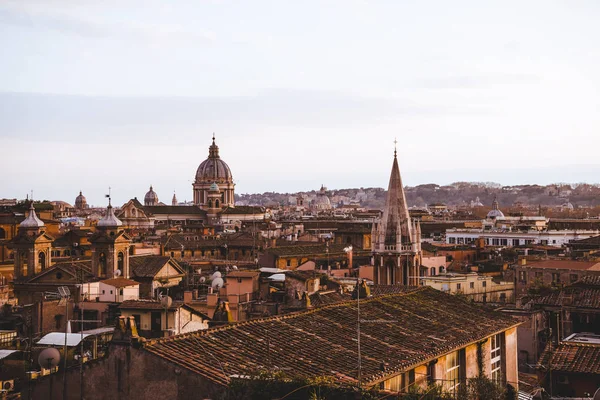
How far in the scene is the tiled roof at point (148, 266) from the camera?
1478 inches

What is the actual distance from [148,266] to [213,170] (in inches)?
4375

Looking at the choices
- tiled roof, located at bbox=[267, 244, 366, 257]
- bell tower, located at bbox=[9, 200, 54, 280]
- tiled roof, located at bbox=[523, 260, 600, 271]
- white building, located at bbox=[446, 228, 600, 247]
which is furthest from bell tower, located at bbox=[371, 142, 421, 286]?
white building, located at bbox=[446, 228, 600, 247]

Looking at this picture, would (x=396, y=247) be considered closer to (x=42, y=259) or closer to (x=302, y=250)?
(x=302, y=250)

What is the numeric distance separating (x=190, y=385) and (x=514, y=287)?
3354 centimetres

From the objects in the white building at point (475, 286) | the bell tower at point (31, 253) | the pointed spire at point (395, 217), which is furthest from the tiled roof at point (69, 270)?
the white building at point (475, 286)

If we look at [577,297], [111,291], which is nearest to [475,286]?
[577,297]

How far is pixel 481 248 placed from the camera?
2408 inches

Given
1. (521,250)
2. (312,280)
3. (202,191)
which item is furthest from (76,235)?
(202,191)

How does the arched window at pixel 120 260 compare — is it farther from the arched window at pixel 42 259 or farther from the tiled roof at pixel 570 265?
the tiled roof at pixel 570 265

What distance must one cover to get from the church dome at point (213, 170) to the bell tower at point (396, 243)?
107 meters

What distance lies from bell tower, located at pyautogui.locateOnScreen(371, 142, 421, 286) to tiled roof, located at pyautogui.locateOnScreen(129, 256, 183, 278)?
31.2 feet

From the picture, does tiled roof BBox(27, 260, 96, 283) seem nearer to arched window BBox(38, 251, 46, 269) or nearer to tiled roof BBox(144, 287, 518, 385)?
arched window BBox(38, 251, 46, 269)

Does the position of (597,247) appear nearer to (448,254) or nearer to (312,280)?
(448,254)

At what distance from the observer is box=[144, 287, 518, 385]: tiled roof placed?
37.6 ft
